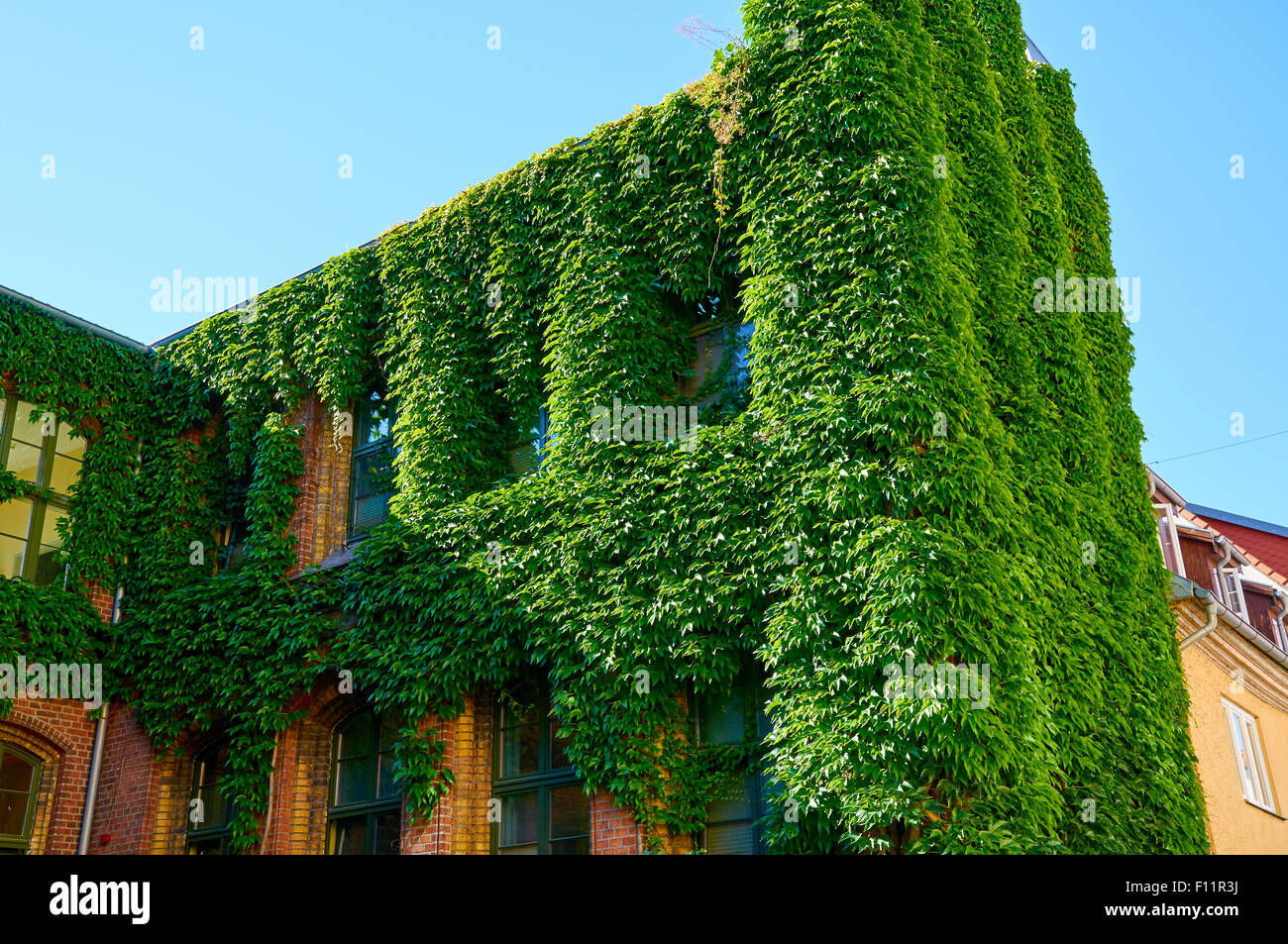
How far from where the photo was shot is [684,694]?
10859mm

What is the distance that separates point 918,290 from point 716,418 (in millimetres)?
2344

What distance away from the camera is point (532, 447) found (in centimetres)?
1320

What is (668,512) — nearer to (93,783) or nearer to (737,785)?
(737,785)

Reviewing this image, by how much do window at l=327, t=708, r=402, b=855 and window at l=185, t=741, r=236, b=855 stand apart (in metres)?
1.31

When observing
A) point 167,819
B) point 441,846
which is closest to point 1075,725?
point 441,846

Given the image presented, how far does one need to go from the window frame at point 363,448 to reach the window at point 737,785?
520 cm

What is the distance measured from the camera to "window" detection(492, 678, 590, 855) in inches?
442

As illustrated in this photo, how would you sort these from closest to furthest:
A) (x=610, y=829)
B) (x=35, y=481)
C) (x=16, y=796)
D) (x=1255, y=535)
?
(x=610, y=829) < (x=16, y=796) < (x=35, y=481) < (x=1255, y=535)

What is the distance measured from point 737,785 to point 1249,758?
948 centimetres

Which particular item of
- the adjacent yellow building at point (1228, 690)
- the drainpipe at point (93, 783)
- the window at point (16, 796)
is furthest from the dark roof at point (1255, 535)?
the window at point (16, 796)

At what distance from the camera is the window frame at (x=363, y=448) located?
14273mm

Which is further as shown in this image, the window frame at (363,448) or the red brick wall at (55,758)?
the window frame at (363,448)

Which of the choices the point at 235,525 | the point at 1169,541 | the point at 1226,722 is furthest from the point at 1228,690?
the point at 235,525

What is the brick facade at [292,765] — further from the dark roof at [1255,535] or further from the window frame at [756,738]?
the dark roof at [1255,535]
